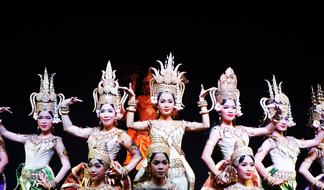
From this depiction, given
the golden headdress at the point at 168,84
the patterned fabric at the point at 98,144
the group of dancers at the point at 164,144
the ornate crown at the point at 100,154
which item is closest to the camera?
the ornate crown at the point at 100,154

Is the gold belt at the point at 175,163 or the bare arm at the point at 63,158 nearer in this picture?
the gold belt at the point at 175,163

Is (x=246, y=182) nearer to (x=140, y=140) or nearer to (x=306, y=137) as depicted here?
(x=140, y=140)

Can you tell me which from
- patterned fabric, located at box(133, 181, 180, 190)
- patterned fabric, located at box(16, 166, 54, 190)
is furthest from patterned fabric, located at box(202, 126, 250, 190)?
patterned fabric, located at box(16, 166, 54, 190)

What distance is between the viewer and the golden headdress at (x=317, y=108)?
198 inches

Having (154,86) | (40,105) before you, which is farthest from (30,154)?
(154,86)

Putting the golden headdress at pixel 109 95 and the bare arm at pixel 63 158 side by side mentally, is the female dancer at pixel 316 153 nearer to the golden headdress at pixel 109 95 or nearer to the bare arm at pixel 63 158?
the golden headdress at pixel 109 95

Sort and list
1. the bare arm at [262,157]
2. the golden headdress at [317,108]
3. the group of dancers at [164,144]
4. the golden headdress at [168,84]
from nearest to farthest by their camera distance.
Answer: the group of dancers at [164,144] < the bare arm at [262,157] < the golden headdress at [168,84] < the golden headdress at [317,108]

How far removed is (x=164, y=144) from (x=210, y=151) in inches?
20.3

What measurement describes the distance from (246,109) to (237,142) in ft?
4.64

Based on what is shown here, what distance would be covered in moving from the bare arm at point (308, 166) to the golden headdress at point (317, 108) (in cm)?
25

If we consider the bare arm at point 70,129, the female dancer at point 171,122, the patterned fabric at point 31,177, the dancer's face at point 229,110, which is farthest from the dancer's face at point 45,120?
the dancer's face at point 229,110

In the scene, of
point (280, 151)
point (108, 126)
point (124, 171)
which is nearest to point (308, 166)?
point (280, 151)

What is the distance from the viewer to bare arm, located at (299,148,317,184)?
16.0ft

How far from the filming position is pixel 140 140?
5402 mm
